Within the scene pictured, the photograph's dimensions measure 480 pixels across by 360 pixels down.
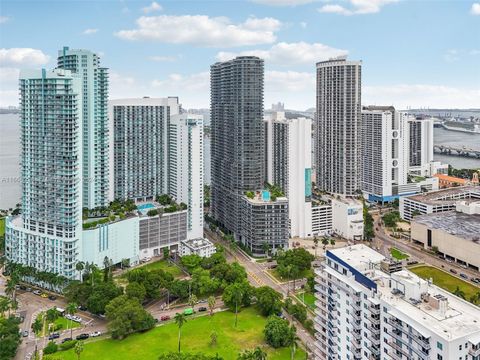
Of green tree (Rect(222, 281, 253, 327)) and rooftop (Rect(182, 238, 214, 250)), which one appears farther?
rooftop (Rect(182, 238, 214, 250))

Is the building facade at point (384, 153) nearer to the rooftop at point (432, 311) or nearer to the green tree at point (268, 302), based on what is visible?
the green tree at point (268, 302)

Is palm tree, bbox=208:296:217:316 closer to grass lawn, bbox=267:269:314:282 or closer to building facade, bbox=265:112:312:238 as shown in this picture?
grass lawn, bbox=267:269:314:282

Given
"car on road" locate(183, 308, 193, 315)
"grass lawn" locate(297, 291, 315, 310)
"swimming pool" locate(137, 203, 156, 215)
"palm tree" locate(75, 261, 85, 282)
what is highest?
"swimming pool" locate(137, 203, 156, 215)

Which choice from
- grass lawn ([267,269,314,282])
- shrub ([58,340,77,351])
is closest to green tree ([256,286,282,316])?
grass lawn ([267,269,314,282])

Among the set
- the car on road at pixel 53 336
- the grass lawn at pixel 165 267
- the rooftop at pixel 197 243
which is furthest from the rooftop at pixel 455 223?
the car on road at pixel 53 336

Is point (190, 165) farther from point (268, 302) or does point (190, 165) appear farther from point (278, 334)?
→ point (278, 334)

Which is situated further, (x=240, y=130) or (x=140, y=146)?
(x=140, y=146)

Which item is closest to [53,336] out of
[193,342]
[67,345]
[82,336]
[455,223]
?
[82,336]

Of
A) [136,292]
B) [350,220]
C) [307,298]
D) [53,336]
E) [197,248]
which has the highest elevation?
[350,220]
